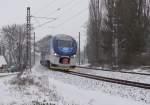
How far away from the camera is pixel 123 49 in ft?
164

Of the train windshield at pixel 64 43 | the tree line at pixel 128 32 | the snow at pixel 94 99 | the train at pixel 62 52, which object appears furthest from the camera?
the tree line at pixel 128 32

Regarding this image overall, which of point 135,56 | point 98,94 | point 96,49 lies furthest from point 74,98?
point 96,49

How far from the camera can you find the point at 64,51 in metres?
36.6

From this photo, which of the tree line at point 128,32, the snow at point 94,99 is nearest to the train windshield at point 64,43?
the tree line at point 128,32

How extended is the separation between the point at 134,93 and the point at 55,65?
21.8 metres

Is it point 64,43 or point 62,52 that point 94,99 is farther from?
point 64,43

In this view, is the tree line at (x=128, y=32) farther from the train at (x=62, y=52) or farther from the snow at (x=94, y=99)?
the snow at (x=94, y=99)

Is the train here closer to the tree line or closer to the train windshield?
the train windshield

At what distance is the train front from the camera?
119 feet

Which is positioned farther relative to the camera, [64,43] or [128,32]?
[128,32]

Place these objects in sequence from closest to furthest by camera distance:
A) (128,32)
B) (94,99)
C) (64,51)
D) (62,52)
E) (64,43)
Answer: (94,99), (62,52), (64,51), (64,43), (128,32)

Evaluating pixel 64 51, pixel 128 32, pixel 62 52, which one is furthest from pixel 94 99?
pixel 128 32

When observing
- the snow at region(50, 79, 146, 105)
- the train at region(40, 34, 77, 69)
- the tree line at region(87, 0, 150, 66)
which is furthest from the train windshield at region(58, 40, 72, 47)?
the snow at region(50, 79, 146, 105)

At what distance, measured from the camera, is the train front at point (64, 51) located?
3616 centimetres
